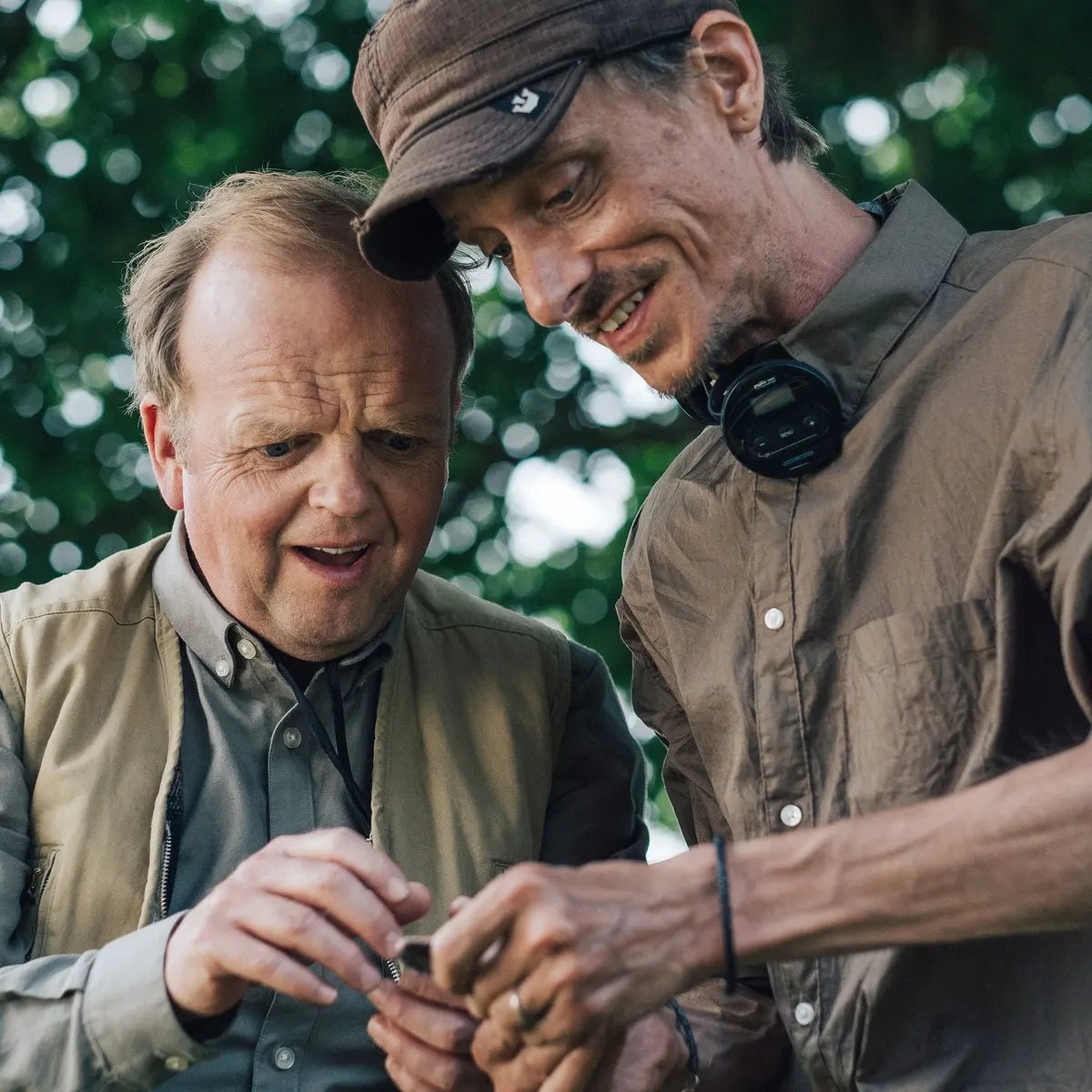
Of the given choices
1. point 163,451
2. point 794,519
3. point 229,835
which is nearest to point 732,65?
point 794,519

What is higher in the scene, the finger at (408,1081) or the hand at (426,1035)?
the hand at (426,1035)

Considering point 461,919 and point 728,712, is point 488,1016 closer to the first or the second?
point 461,919

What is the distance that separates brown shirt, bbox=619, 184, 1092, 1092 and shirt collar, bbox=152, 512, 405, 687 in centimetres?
65

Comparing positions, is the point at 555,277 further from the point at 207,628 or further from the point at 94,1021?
the point at 94,1021

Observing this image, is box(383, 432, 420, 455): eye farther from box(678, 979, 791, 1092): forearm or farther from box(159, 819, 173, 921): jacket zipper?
box(678, 979, 791, 1092): forearm

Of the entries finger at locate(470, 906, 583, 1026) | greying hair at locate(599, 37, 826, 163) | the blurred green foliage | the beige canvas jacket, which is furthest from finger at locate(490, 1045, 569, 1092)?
the blurred green foliage

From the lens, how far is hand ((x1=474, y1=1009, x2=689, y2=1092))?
7.22ft

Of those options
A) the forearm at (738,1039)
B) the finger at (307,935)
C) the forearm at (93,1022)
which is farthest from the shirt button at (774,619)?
the forearm at (93,1022)

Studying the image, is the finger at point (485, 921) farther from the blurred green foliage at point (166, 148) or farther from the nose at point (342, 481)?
the blurred green foliage at point (166, 148)

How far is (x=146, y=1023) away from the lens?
2.40 metres

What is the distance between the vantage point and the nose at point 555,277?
2562mm

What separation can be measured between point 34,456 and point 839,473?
13.5ft

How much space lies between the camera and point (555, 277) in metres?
2.57

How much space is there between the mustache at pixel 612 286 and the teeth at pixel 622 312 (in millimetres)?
15
